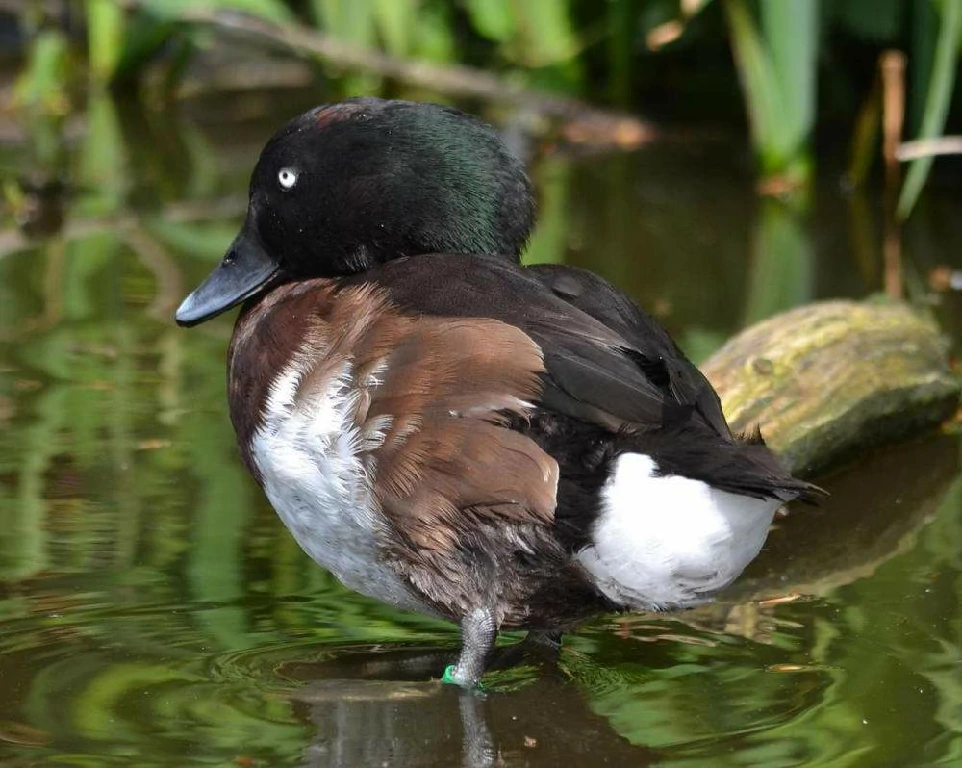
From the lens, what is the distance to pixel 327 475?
3051 millimetres

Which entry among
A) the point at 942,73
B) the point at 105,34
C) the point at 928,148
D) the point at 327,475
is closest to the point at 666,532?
the point at 327,475

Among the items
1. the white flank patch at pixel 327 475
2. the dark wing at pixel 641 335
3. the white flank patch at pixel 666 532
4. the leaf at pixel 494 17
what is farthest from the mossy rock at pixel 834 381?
the leaf at pixel 494 17

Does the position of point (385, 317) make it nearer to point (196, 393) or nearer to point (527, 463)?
point (527, 463)

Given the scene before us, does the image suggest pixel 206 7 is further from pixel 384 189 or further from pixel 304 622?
pixel 304 622

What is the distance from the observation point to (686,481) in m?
2.83

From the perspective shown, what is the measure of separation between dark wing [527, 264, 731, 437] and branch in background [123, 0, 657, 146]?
18.1ft

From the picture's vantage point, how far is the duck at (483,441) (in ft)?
9.44

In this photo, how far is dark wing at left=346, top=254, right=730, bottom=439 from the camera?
289 centimetres

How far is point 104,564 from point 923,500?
2.00 m

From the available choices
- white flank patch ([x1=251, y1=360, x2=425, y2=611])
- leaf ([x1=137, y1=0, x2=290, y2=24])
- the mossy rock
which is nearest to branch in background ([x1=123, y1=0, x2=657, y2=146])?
leaf ([x1=137, y1=0, x2=290, y2=24])

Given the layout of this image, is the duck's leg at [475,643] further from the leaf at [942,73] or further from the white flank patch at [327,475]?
the leaf at [942,73]

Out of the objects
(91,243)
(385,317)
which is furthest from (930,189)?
(385,317)

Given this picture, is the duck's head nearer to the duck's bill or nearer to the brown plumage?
the duck's bill

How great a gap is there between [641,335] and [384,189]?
0.64m
